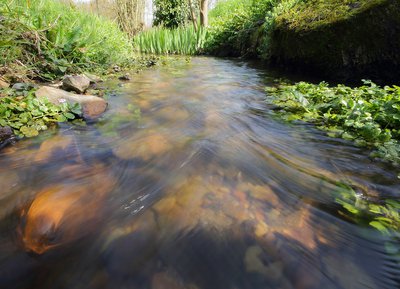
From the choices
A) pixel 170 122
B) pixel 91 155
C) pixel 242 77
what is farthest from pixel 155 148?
pixel 242 77

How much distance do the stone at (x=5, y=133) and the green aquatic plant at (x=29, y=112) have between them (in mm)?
29

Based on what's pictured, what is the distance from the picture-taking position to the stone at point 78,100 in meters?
2.61

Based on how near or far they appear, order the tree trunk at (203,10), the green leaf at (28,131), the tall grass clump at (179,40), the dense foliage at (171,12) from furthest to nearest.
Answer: the dense foliage at (171,12) → the tree trunk at (203,10) → the tall grass clump at (179,40) → the green leaf at (28,131)

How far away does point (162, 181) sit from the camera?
5.17ft

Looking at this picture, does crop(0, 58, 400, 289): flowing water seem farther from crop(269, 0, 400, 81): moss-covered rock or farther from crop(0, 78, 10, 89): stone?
crop(269, 0, 400, 81): moss-covered rock

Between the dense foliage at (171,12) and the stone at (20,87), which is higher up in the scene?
the dense foliage at (171,12)

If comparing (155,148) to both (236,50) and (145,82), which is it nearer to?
(145,82)

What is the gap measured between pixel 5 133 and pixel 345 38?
4289mm

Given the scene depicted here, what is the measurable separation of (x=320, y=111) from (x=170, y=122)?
61.5 inches

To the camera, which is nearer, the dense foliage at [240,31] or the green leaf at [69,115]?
the green leaf at [69,115]

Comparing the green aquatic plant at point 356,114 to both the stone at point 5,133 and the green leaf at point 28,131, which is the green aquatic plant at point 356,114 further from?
the stone at point 5,133

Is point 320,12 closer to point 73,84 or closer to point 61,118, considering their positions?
point 73,84

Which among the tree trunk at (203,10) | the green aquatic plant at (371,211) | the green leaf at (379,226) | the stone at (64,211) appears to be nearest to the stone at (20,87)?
the stone at (64,211)

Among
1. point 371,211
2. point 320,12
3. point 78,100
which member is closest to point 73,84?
point 78,100
